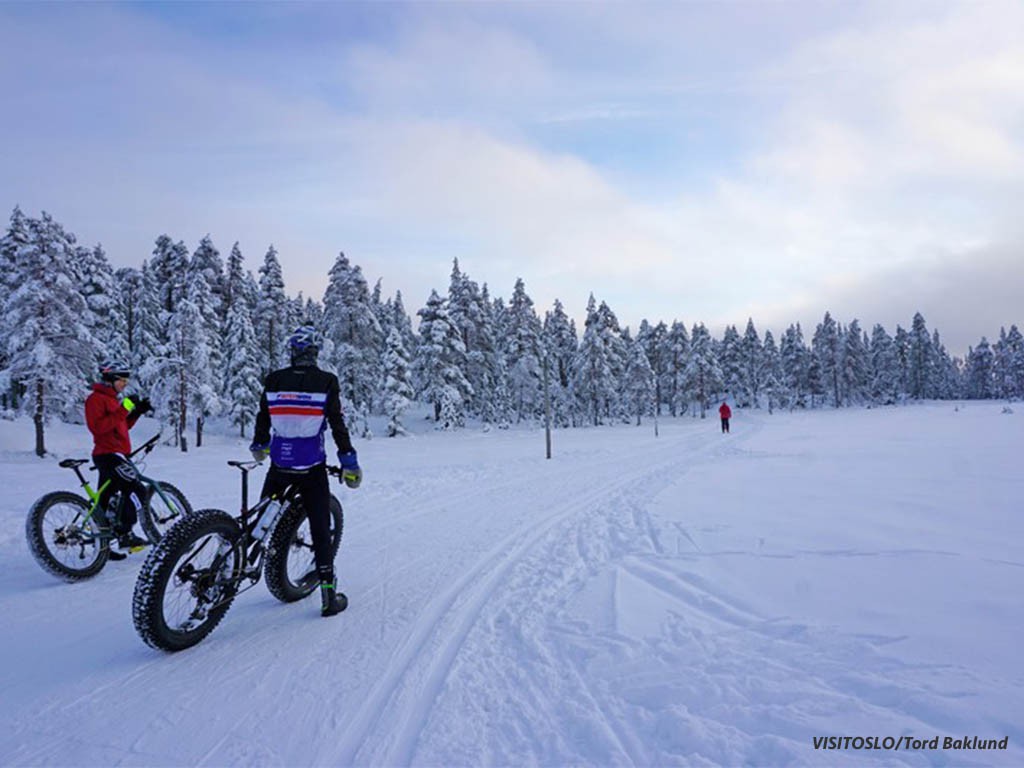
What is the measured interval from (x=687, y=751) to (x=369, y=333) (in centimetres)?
3661

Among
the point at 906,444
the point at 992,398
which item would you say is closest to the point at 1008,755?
the point at 906,444

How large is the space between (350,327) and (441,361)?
7.48 m

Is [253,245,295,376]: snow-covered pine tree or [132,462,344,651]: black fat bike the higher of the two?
[253,245,295,376]: snow-covered pine tree

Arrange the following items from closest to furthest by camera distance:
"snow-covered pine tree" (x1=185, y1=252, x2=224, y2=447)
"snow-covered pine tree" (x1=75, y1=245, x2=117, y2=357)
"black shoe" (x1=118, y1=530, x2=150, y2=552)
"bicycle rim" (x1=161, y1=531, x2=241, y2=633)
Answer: "bicycle rim" (x1=161, y1=531, x2=241, y2=633), "black shoe" (x1=118, y1=530, x2=150, y2=552), "snow-covered pine tree" (x1=185, y1=252, x2=224, y2=447), "snow-covered pine tree" (x1=75, y1=245, x2=117, y2=357)

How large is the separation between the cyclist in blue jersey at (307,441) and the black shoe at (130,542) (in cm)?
297

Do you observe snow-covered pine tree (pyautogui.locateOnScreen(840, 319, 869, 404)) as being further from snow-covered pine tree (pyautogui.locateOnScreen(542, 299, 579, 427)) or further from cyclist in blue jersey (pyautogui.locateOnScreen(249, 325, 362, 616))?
cyclist in blue jersey (pyautogui.locateOnScreen(249, 325, 362, 616))

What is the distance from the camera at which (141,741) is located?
2.85 metres

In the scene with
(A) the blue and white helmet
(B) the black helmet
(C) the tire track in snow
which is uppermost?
(A) the blue and white helmet

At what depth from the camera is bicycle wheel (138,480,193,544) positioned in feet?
20.1

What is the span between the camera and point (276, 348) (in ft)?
134

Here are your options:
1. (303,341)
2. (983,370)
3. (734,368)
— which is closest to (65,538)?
(303,341)

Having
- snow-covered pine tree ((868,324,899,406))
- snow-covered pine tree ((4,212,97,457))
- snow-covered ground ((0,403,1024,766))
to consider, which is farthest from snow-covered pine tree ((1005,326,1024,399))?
snow-covered pine tree ((4,212,97,457))

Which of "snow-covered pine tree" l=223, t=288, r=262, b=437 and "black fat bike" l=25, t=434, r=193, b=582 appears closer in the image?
"black fat bike" l=25, t=434, r=193, b=582

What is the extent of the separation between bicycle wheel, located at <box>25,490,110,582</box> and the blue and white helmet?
3.61m
